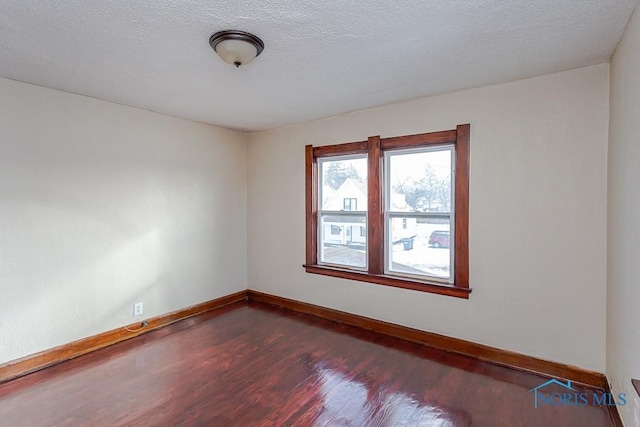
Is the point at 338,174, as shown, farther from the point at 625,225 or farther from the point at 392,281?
the point at 625,225

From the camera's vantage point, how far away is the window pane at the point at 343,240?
381cm

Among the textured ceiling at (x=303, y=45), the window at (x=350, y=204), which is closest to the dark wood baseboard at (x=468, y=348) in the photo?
the window at (x=350, y=204)

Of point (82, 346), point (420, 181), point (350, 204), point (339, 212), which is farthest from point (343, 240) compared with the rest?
point (82, 346)

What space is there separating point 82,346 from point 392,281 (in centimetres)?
307

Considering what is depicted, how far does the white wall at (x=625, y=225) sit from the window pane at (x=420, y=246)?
1221 millimetres

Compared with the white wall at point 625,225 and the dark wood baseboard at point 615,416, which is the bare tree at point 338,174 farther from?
the dark wood baseboard at point 615,416

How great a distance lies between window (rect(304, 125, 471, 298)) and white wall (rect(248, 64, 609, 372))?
116mm

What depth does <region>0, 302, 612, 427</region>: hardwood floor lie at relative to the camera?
2.12 metres

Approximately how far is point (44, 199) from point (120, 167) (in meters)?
0.72

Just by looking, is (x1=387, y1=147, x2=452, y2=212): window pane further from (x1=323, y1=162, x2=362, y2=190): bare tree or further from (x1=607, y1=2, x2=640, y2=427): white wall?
(x1=607, y1=2, x2=640, y2=427): white wall

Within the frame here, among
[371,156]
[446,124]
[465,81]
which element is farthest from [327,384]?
[465,81]

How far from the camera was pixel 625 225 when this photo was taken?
6.12 feet

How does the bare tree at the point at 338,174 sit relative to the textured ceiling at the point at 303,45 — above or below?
below

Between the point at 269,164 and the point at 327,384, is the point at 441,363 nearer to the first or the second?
the point at 327,384
